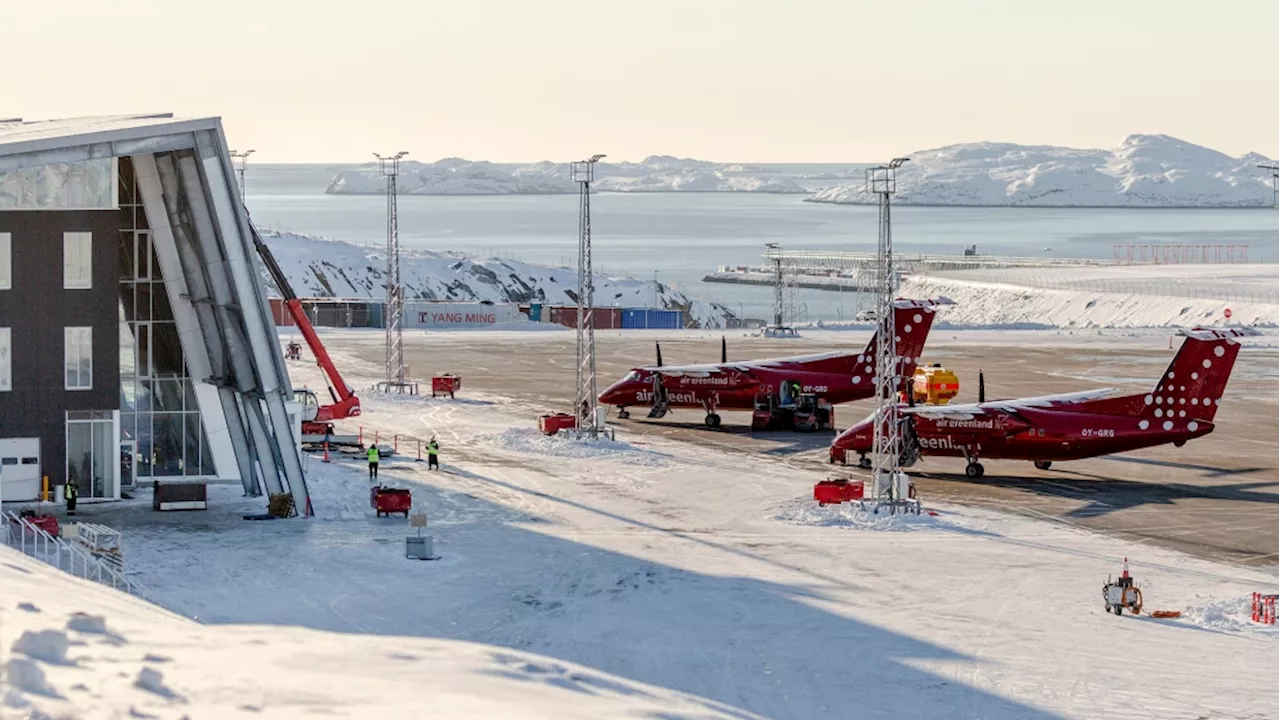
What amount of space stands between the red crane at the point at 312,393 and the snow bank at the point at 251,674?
126 feet

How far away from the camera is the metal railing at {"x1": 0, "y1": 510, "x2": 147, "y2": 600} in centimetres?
4234

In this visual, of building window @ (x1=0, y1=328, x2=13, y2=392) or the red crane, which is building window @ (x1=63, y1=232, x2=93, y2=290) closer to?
building window @ (x1=0, y1=328, x2=13, y2=392)

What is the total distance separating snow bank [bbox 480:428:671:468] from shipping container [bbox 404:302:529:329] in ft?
249

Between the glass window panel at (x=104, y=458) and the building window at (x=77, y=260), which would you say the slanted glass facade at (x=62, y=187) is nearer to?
the building window at (x=77, y=260)

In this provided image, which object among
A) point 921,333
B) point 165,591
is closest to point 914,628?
point 165,591

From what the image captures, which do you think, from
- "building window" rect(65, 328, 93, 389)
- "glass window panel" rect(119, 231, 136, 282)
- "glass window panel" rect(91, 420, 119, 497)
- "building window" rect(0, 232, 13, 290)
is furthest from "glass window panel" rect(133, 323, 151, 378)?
"building window" rect(0, 232, 13, 290)

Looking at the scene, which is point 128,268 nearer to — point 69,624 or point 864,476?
point 864,476

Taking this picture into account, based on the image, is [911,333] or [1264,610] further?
[911,333]

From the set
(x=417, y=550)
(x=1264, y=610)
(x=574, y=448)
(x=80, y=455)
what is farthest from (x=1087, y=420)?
(x=80, y=455)

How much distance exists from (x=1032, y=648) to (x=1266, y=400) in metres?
52.6

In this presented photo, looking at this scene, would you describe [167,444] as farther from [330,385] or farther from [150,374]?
[330,385]

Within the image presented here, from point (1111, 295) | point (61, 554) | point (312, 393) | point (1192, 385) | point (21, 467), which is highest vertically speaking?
point (1111, 295)

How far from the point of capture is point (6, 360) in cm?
5475

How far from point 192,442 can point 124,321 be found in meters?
4.49
